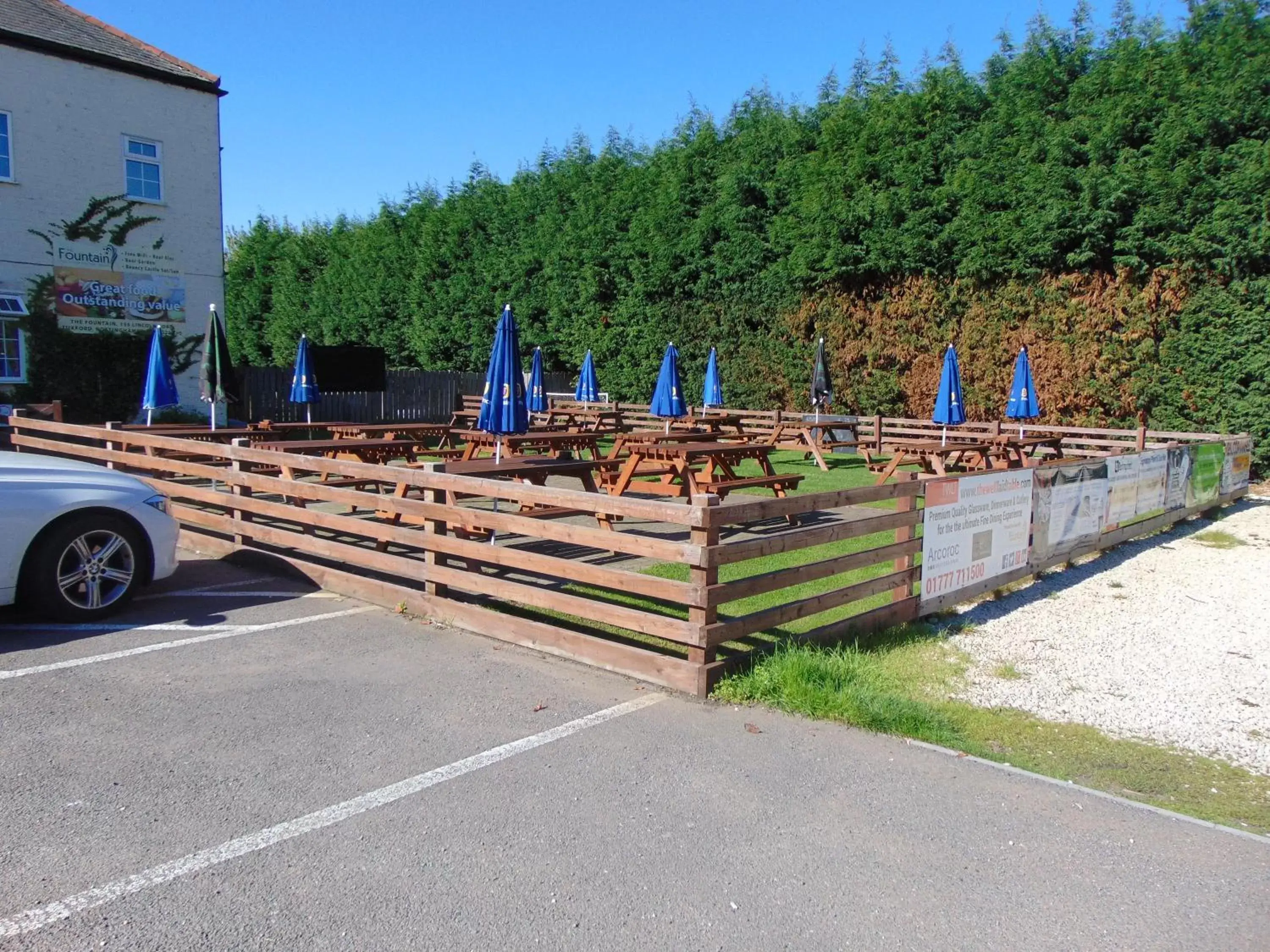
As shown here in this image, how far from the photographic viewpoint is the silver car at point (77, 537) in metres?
6.24

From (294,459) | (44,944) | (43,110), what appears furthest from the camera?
(43,110)

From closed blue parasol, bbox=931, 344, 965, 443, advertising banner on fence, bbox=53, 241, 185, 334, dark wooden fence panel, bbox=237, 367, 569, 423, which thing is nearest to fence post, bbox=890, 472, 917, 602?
closed blue parasol, bbox=931, 344, 965, 443

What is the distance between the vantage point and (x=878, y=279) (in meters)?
21.9

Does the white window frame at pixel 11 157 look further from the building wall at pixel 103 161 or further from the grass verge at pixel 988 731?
the grass verge at pixel 988 731

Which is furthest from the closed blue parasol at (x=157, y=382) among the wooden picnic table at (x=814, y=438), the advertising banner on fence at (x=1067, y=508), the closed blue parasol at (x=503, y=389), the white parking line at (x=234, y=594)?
the advertising banner on fence at (x=1067, y=508)

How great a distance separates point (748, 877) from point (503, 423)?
6552 mm

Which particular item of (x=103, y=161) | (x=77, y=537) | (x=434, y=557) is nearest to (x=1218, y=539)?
(x=434, y=557)

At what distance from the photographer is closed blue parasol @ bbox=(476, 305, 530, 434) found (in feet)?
31.3

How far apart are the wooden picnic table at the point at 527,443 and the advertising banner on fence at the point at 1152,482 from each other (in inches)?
252

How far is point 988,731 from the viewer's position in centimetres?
527

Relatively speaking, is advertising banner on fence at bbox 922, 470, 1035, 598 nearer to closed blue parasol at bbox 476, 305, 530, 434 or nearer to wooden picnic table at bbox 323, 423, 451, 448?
closed blue parasol at bbox 476, 305, 530, 434

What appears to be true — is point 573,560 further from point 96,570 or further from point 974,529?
point 96,570

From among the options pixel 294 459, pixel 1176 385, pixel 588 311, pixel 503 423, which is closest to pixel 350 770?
pixel 294 459

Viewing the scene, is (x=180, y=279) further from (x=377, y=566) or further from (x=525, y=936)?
(x=525, y=936)
